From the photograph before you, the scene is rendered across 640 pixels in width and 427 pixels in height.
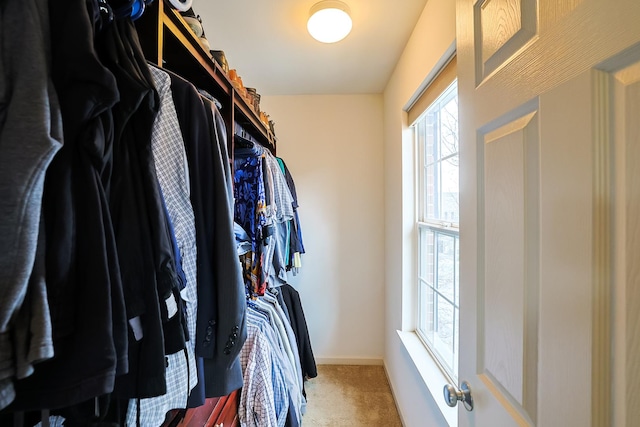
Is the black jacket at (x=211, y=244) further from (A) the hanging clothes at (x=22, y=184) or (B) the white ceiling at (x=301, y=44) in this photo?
(B) the white ceiling at (x=301, y=44)

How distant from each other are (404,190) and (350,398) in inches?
59.9

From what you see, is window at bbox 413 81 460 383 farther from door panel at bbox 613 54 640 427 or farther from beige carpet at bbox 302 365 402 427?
door panel at bbox 613 54 640 427

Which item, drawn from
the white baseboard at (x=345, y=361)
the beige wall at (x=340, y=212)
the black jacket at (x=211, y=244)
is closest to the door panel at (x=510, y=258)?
the black jacket at (x=211, y=244)

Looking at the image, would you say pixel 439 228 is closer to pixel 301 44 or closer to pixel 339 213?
pixel 339 213

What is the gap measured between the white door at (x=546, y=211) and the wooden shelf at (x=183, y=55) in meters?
0.79

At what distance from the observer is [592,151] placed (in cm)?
36

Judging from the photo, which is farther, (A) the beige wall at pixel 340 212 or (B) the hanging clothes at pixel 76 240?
(A) the beige wall at pixel 340 212

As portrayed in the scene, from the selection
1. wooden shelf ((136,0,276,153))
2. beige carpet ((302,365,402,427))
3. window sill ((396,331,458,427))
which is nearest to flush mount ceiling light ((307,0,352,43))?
wooden shelf ((136,0,276,153))

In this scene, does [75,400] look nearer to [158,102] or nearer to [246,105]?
[158,102]

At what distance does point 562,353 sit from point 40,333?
2.34 feet

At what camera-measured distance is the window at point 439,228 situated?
128 centimetres

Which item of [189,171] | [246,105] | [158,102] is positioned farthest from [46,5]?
[246,105]

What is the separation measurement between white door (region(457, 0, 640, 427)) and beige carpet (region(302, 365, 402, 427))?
1.39 metres

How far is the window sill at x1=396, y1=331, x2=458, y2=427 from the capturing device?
1100 millimetres
